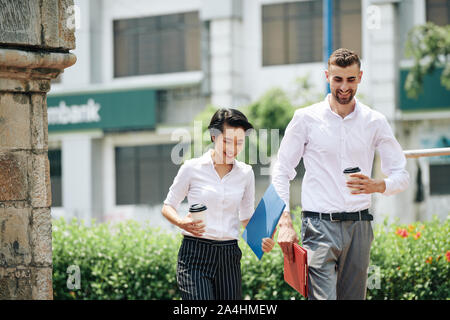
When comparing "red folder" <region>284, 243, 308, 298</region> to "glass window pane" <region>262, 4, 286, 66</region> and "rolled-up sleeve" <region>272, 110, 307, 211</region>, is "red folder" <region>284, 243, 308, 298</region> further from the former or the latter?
"glass window pane" <region>262, 4, 286, 66</region>

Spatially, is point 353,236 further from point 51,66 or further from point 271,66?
point 271,66

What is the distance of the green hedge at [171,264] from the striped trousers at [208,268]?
78.5 inches

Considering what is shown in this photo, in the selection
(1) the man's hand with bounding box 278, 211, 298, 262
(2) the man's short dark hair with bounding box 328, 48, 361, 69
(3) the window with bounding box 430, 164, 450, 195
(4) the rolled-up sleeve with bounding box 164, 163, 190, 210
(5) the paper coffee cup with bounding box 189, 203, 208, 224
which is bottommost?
(3) the window with bounding box 430, 164, 450, 195

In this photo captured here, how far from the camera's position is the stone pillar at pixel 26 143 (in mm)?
4508

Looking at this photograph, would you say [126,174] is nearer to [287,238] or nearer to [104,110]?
[104,110]

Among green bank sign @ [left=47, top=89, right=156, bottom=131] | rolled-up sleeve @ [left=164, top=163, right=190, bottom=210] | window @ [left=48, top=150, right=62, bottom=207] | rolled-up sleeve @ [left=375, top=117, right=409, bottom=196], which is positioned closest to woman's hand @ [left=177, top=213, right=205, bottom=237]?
rolled-up sleeve @ [left=164, top=163, right=190, bottom=210]

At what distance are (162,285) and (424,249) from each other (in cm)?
238

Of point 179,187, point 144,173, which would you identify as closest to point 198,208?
point 179,187

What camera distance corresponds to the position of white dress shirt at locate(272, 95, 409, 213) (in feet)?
15.1

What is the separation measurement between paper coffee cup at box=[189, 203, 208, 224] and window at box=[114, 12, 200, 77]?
17.6m

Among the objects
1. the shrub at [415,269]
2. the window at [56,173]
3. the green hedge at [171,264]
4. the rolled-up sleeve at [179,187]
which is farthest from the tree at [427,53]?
the rolled-up sleeve at [179,187]

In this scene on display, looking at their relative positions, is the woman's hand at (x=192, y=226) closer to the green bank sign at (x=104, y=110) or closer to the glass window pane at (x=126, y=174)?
the green bank sign at (x=104, y=110)

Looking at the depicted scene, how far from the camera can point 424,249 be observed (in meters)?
6.65

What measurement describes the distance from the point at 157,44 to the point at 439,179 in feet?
29.4
